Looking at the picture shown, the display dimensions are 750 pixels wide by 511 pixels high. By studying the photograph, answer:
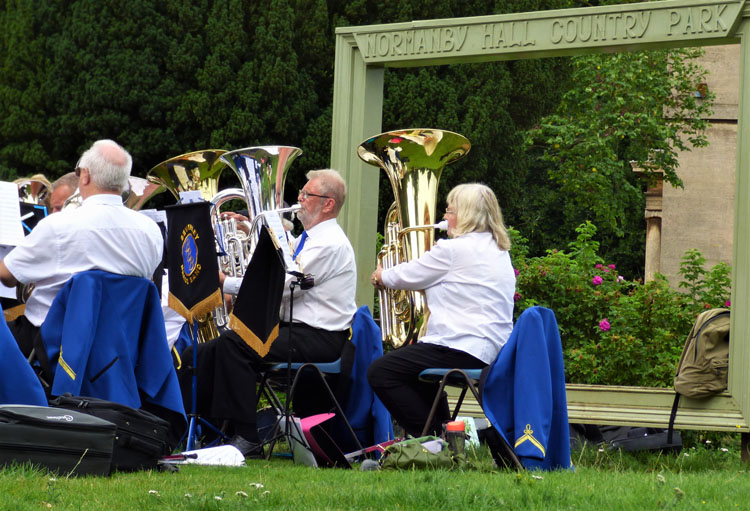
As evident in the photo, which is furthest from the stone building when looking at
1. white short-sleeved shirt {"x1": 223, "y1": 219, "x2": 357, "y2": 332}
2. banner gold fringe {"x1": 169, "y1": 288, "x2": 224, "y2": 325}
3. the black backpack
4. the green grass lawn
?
the green grass lawn

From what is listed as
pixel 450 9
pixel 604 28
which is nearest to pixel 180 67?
pixel 450 9

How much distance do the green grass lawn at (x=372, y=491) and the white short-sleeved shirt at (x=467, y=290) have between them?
86cm

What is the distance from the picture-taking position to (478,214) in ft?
18.8

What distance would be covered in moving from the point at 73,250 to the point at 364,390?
1.90 metres

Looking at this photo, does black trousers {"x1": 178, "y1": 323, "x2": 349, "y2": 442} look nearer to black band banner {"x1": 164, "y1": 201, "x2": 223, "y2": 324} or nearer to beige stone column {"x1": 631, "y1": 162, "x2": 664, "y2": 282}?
black band banner {"x1": 164, "y1": 201, "x2": 223, "y2": 324}

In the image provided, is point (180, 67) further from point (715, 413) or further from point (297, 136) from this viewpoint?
point (715, 413)

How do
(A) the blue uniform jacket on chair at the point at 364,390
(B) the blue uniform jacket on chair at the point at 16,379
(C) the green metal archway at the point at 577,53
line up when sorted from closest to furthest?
(B) the blue uniform jacket on chair at the point at 16,379
(A) the blue uniform jacket on chair at the point at 364,390
(C) the green metal archway at the point at 577,53

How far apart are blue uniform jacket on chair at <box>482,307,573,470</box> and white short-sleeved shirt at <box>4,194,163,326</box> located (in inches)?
72.4

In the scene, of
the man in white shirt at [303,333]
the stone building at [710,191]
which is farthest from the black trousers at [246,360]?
the stone building at [710,191]

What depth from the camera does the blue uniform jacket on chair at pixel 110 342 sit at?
483 cm

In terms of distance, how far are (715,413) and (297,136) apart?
895cm

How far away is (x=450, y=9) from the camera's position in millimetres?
15023

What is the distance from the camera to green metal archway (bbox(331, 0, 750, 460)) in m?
6.44

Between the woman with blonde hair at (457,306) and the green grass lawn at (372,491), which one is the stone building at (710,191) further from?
the green grass lawn at (372,491)
